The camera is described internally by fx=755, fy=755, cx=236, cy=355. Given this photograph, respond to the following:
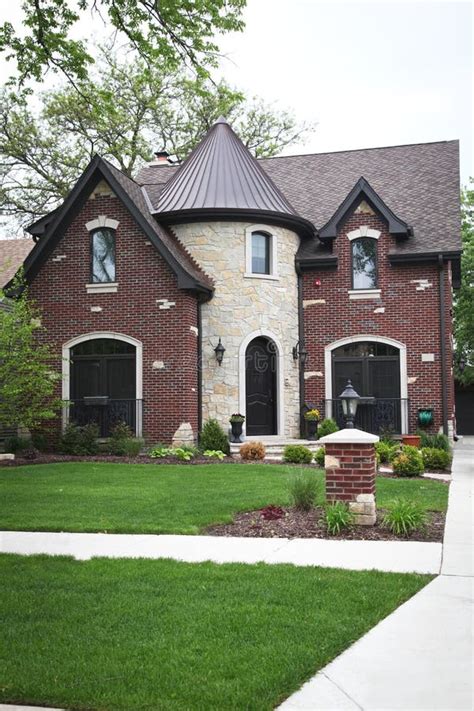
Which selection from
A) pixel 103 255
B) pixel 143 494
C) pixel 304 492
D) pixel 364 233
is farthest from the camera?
pixel 364 233

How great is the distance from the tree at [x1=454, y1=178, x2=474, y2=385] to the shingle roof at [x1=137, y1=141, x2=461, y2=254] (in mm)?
10277

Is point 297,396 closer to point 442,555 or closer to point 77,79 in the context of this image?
point 77,79

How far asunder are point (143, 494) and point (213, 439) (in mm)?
6215

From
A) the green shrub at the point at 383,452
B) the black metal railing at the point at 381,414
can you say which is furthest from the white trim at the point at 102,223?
the green shrub at the point at 383,452

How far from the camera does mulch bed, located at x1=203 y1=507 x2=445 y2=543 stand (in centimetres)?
777

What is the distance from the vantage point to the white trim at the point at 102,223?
59.0 ft

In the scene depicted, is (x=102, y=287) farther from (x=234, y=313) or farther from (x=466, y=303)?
(x=466, y=303)

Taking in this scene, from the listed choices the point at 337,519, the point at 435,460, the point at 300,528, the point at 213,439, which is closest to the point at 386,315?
the point at 435,460

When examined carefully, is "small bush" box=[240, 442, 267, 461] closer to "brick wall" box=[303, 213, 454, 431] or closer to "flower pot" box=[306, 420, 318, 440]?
"flower pot" box=[306, 420, 318, 440]

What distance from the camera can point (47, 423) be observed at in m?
18.0

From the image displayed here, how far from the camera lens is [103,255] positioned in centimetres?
1820

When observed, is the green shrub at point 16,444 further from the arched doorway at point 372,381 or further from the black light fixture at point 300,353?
the arched doorway at point 372,381

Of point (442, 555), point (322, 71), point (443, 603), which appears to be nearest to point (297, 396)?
point (322, 71)

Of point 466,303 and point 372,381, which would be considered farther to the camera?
point 466,303
